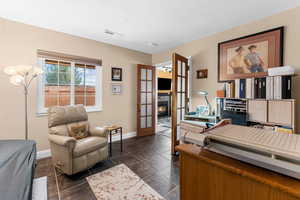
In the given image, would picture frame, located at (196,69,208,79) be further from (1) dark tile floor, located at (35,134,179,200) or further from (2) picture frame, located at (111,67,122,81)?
(2) picture frame, located at (111,67,122,81)

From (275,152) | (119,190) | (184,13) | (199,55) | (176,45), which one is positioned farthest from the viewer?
(176,45)

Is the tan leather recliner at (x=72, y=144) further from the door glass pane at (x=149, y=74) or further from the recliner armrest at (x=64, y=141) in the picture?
the door glass pane at (x=149, y=74)

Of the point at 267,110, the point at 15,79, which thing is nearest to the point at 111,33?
the point at 15,79

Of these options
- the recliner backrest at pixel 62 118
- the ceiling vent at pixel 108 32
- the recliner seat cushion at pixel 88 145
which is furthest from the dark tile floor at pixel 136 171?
the ceiling vent at pixel 108 32

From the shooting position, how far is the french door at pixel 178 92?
111 inches

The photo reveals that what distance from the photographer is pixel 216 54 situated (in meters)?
2.94

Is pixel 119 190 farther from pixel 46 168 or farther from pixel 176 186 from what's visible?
pixel 46 168

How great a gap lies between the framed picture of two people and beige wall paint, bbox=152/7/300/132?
0.30 feet

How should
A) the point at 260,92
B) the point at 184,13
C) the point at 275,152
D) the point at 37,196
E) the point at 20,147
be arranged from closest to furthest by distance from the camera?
the point at 275,152 < the point at 20,147 < the point at 37,196 < the point at 260,92 < the point at 184,13

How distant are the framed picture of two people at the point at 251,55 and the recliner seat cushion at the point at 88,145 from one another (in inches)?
103

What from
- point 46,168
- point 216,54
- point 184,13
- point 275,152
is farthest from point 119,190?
point 216,54

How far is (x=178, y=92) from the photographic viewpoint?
3.05 meters

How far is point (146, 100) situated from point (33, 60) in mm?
2859

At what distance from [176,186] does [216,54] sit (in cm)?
260
